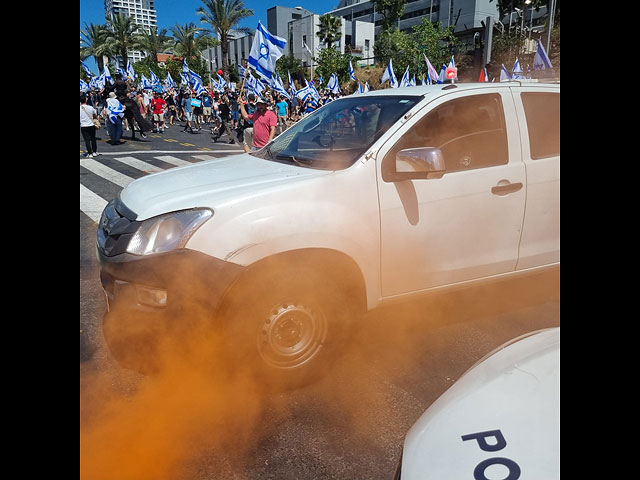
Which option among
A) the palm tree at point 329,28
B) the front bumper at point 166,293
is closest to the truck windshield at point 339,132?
the front bumper at point 166,293

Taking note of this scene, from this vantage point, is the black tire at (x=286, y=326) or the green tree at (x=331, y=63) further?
the green tree at (x=331, y=63)

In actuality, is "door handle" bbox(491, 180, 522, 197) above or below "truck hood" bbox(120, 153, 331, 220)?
below

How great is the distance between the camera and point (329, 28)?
7094 centimetres

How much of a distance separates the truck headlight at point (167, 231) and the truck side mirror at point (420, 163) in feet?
4.07

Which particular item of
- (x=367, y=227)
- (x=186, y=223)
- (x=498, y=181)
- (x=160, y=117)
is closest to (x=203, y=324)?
(x=186, y=223)

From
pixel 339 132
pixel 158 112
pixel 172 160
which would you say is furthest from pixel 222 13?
pixel 339 132

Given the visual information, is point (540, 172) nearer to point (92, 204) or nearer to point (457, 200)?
point (457, 200)

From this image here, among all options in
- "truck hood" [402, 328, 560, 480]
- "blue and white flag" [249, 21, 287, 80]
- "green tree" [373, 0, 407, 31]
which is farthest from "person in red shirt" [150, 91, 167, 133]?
"green tree" [373, 0, 407, 31]

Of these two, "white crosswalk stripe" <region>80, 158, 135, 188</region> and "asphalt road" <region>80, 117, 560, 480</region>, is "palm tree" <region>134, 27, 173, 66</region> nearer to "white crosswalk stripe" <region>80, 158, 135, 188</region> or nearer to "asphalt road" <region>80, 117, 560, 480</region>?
"white crosswalk stripe" <region>80, 158, 135, 188</region>

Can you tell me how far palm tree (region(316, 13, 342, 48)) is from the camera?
69.9 metres

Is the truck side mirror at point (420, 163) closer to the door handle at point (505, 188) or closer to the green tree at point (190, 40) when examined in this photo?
the door handle at point (505, 188)

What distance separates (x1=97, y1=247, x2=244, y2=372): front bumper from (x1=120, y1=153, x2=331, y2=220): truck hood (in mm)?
327

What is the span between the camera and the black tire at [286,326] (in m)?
2.79

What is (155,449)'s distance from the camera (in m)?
2.53
